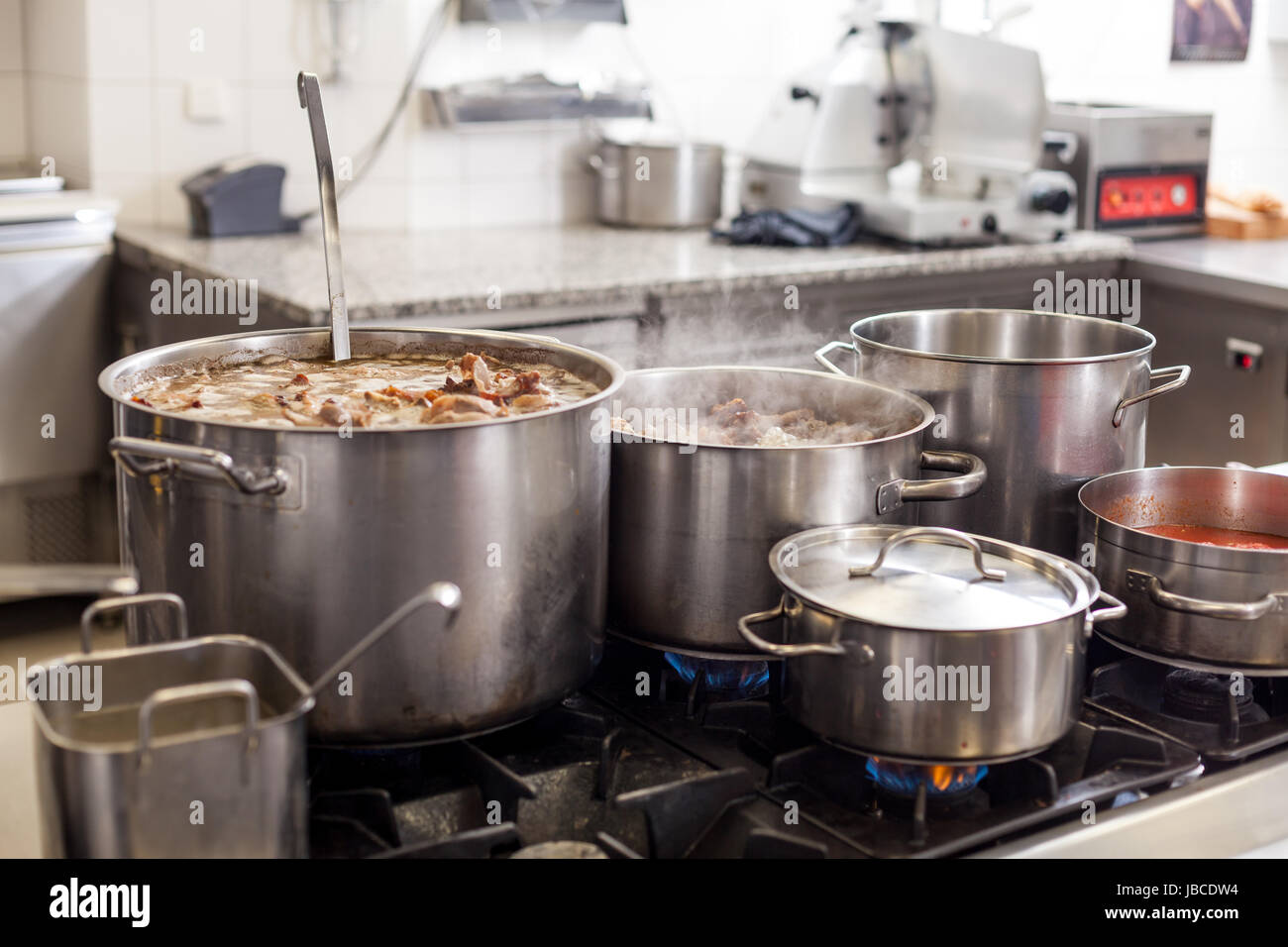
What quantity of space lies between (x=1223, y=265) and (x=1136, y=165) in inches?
23.2

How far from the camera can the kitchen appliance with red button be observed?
13.1 feet

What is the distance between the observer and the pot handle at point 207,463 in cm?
95

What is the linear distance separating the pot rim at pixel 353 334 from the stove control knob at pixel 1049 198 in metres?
2.57

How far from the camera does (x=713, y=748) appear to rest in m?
1.14

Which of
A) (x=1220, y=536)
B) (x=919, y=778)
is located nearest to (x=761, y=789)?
(x=919, y=778)

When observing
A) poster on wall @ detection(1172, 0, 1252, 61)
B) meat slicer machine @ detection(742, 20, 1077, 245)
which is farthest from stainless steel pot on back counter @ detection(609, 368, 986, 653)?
poster on wall @ detection(1172, 0, 1252, 61)

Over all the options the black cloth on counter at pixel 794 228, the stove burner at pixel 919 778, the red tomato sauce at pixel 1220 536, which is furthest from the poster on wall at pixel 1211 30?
the stove burner at pixel 919 778

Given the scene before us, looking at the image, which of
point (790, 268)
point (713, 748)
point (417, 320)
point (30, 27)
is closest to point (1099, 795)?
point (713, 748)

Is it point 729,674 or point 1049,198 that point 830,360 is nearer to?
point 729,674

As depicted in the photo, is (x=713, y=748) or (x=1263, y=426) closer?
(x=713, y=748)

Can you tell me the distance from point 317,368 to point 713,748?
22.2 inches

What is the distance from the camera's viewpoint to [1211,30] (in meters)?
4.95

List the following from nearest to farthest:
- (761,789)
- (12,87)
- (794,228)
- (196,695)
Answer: (196,695) → (761,789) → (794,228) → (12,87)
